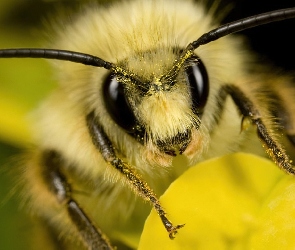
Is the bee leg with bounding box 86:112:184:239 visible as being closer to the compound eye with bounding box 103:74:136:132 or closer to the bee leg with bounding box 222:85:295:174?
the compound eye with bounding box 103:74:136:132

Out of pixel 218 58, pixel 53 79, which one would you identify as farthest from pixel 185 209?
pixel 53 79

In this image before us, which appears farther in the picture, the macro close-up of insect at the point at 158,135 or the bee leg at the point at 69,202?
the bee leg at the point at 69,202

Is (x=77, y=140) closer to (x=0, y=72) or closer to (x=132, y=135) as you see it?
(x=132, y=135)

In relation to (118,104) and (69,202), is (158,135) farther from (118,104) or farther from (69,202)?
(69,202)

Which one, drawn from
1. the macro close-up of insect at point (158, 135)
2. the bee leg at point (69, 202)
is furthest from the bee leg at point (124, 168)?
the bee leg at point (69, 202)

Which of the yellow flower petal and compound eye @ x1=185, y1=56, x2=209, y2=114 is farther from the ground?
compound eye @ x1=185, y1=56, x2=209, y2=114

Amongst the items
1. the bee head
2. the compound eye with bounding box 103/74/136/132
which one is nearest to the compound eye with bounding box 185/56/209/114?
the bee head

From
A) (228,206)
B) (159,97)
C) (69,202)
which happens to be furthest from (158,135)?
(69,202)

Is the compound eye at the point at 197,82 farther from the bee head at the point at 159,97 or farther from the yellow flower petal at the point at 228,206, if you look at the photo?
the yellow flower petal at the point at 228,206
